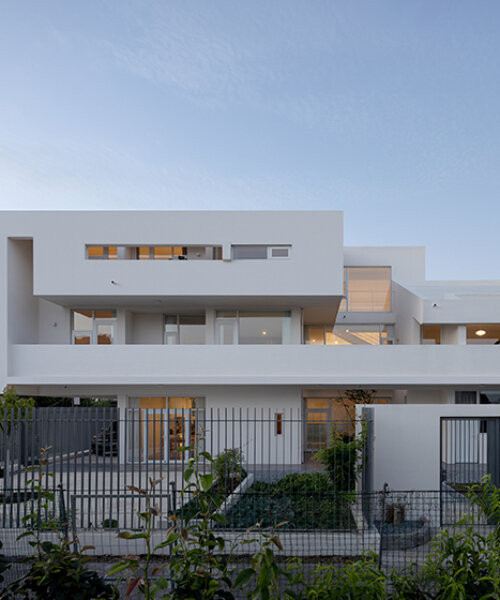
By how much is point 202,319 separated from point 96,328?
12.3 ft

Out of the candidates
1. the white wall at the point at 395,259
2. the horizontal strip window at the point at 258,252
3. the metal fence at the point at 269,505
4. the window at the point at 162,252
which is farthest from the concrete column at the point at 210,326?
the white wall at the point at 395,259

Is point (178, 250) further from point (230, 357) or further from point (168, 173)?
point (168, 173)

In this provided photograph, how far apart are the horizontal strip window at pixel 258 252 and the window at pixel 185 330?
3325 mm

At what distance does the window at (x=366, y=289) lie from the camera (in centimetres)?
2245

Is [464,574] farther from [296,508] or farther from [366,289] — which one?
[366,289]

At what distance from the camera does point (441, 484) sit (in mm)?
9461

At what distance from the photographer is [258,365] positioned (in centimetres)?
1487

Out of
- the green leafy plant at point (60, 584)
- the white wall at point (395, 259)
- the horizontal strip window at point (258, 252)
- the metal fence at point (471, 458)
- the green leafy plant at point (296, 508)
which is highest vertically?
the white wall at point (395, 259)

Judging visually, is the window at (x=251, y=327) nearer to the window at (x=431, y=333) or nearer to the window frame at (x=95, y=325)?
the window frame at (x=95, y=325)

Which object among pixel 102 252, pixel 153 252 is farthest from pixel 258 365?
pixel 102 252

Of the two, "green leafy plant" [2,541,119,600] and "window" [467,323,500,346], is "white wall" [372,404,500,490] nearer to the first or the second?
"green leafy plant" [2,541,119,600]

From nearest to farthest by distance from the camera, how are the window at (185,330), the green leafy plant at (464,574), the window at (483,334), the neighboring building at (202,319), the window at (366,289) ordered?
the green leafy plant at (464,574)
the neighboring building at (202,319)
the window at (185,330)
the window at (483,334)
the window at (366,289)

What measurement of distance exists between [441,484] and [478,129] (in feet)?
56.0

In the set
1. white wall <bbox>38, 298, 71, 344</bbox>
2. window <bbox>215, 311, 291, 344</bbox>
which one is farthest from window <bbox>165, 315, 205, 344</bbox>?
white wall <bbox>38, 298, 71, 344</bbox>
